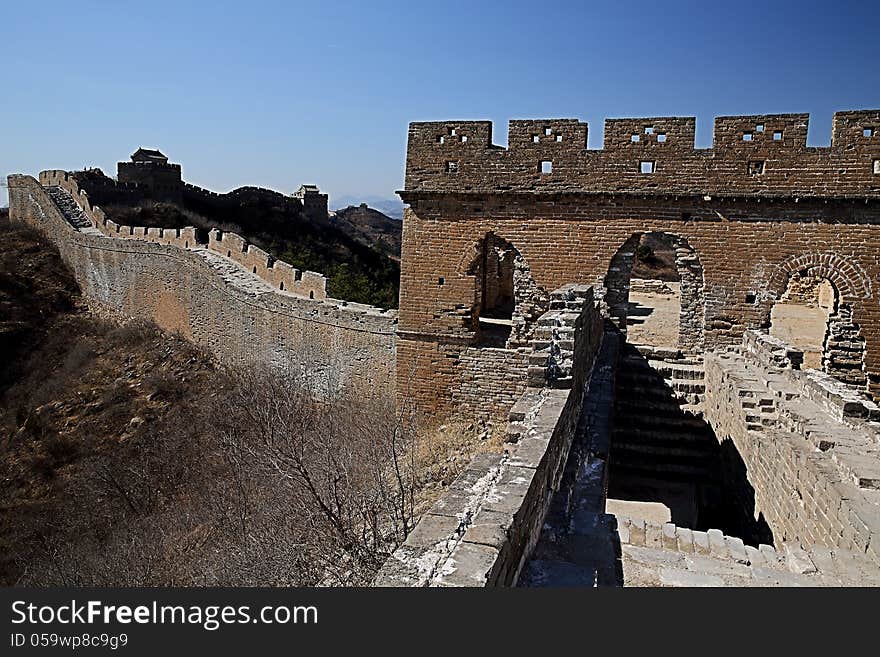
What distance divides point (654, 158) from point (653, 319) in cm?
433

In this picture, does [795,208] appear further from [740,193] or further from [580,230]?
[580,230]

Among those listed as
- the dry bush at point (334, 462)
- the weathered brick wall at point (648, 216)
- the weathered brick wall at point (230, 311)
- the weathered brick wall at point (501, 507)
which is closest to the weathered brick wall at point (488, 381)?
the weathered brick wall at point (648, 216)

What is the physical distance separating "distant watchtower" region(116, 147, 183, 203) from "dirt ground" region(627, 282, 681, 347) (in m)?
25.4

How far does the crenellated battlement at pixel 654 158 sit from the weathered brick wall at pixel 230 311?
138 inches

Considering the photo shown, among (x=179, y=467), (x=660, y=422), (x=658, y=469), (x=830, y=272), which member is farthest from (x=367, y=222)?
(x=658, y=469)

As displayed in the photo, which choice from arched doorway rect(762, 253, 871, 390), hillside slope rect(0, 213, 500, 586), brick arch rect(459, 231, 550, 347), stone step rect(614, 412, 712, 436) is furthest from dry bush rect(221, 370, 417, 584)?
arched doorway rect(762, 253, 871, 390)

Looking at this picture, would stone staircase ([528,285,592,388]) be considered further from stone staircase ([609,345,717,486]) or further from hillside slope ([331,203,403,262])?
hillside slope ([331,203,403,262])

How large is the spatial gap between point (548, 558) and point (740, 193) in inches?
295

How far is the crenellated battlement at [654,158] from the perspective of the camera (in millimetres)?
9203

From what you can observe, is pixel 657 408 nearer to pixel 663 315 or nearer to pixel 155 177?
pixel 663 315

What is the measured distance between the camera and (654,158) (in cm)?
995

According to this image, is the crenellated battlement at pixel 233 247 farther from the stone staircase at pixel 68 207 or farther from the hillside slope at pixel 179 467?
the hillside slope at pixel 179 467

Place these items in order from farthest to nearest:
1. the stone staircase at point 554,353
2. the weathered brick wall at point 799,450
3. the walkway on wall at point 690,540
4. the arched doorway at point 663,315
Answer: the arched doorway at point 663,315 → the stone staircase at point 554,353 → the weathered brick wall at point 799,450 → the walkway on wall at point 690,540

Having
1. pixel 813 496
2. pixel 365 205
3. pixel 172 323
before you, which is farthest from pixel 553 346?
pixel 365 205
